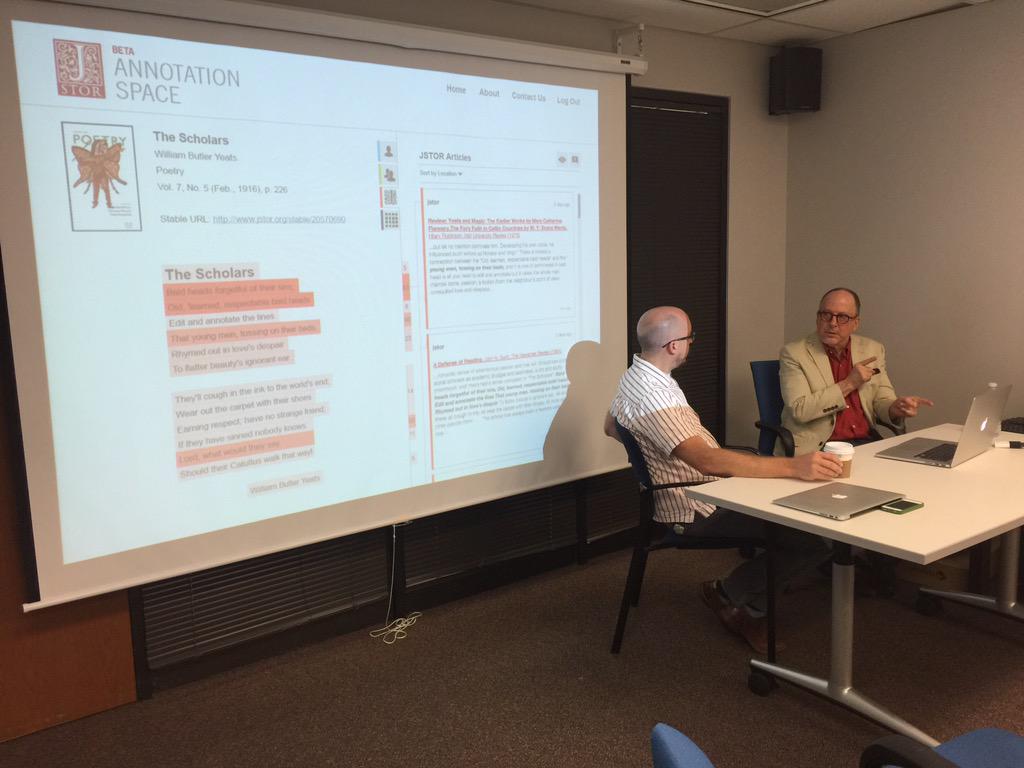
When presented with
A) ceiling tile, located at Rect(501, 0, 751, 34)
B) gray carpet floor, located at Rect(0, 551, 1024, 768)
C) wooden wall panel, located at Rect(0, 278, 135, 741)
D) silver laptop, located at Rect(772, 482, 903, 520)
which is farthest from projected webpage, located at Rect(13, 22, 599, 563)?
silver laptop, located at Rect(772, 482, 903, 520)

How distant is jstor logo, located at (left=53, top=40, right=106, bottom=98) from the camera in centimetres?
215

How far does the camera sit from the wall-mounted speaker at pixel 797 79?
4035mm

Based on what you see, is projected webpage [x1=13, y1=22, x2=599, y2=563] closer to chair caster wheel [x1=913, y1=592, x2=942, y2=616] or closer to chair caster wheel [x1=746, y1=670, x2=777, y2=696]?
chair caster wheel [x1=746, y1=670, x2=777, y2=696]

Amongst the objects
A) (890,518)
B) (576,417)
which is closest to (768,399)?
(576,417)

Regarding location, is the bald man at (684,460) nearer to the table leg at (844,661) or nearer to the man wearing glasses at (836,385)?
the table leg at (844,661)

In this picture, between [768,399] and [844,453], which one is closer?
[844,453]

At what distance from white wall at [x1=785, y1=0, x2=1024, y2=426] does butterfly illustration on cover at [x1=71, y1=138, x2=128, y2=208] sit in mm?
3471

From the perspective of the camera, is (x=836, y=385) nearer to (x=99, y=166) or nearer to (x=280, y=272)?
(x=280, y=272)

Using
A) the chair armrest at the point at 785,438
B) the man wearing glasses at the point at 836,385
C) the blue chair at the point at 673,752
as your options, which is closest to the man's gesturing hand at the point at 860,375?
the man wearing glasses at the point at 836,385

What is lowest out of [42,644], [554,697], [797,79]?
[554,697]

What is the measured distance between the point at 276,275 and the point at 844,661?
2149 mm

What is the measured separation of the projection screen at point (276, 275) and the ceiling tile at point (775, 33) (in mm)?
919

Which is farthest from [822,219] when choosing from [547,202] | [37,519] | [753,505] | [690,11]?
[37,519]

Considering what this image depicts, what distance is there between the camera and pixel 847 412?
3318 mm
